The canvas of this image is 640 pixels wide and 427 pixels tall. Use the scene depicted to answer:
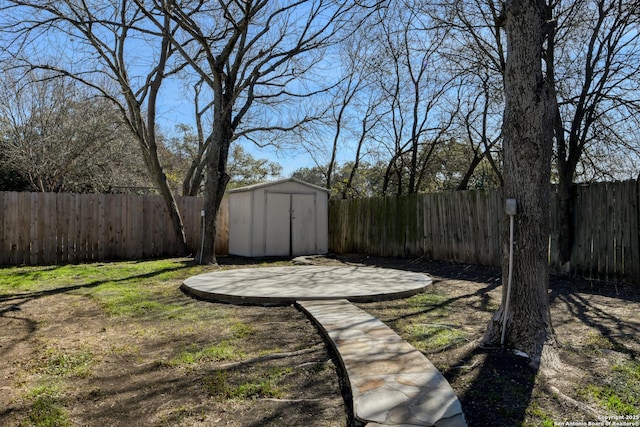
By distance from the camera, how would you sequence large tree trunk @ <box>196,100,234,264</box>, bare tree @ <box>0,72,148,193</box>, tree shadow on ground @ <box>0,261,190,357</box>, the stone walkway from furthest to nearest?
1. bare tree @ <box>0,72,148,193</box>
2. large tree trunk @ <box>196,100,234,264</box>
3. tree shadow on ground @ <box>0,261,190,357</box>
4. the stone walkway

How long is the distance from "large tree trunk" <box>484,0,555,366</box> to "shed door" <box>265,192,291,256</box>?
293 inches

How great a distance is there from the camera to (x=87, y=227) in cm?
894

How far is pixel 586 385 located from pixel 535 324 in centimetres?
51

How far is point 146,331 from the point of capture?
3473 millimetres

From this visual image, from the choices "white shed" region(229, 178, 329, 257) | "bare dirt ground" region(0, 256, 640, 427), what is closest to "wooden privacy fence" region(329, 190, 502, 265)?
"white shed" region(229, 178, 329, 257)

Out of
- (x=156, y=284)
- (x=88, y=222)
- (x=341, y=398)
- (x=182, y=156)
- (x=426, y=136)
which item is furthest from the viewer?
(x=182, y=156)

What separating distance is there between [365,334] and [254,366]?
3.03 feet

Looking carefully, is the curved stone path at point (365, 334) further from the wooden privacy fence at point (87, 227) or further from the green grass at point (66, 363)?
the wooden privacy fence at point (87, 227)

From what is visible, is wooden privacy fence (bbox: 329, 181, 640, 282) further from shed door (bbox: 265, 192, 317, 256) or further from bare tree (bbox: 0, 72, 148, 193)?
bare tree (bbox: 0, 72, 148, 193)

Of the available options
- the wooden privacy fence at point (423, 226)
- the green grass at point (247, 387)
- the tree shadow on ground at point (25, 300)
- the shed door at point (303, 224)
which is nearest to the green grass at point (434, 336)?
the green grass at point (247, 387)

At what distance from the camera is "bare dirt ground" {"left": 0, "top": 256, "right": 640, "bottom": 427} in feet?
6.67

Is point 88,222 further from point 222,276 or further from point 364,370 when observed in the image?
point 364,370

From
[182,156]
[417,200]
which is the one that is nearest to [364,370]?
[417,200]

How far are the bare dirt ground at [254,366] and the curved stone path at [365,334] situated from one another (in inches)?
4.7
